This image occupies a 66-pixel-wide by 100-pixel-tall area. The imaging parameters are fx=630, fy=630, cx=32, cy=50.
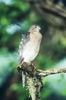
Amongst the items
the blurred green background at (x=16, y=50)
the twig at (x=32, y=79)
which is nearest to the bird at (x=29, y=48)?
the twig at (x=32, y=79)

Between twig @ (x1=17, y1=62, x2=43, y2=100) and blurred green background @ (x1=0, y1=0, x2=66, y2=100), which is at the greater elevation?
blurred green background @ (x1=0, y1=0, x2=66, y2=100)

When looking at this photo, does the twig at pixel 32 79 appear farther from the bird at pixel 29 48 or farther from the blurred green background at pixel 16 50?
the blurred green background at pixel 16 50

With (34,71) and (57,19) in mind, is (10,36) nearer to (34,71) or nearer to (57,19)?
(57,19)

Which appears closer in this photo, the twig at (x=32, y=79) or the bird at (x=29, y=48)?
the twig at (x=32, y=79)

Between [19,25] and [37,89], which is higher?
[19,25]

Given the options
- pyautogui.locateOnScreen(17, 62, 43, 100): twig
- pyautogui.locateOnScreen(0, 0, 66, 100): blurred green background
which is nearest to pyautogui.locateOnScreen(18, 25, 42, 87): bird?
pyautogui.locateOnScreen(17, 62, 43, 100): twig

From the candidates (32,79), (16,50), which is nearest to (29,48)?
(32,79)

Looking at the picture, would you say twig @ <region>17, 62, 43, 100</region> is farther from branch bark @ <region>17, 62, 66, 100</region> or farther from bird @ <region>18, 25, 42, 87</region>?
bird @ <region>18, 25, 42, 87</region>

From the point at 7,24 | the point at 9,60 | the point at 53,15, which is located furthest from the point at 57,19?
the point at 9,60
